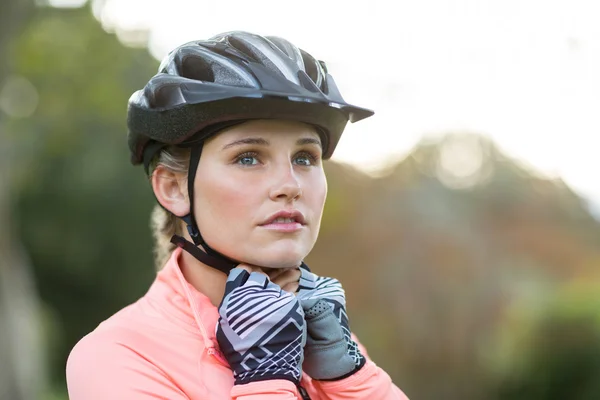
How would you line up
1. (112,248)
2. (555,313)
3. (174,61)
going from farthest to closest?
(112,248) → (555,313) → (174,61)

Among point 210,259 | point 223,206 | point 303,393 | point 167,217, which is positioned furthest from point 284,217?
point 167,217

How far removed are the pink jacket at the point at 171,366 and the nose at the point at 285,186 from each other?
0.49m

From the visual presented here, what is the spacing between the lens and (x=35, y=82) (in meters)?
16.9

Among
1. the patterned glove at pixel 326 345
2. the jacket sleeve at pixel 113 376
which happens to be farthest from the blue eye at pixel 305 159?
the jacket sleeve at pixel 113 376

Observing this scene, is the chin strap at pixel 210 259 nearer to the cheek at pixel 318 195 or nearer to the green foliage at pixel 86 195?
the cheek at pixel 318 195

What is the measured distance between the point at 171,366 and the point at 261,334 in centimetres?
35

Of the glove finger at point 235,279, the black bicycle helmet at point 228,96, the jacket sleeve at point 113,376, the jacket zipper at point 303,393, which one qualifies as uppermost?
the black bicycle helmet at point 228,96

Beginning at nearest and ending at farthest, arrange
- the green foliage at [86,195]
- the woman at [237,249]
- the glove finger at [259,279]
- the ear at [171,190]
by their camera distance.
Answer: the woman at [237,249], the glove finger at [259,279], the ear at [171,190], the green foliage at [86,195]

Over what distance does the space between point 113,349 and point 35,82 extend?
1551cm

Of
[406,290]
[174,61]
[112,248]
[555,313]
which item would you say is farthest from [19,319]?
[174,61]

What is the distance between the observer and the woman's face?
2.75 m

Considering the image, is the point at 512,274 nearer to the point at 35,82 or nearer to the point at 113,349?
the point at 35,82

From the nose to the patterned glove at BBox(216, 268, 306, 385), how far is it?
0.36m

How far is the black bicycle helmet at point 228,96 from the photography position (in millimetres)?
2734
